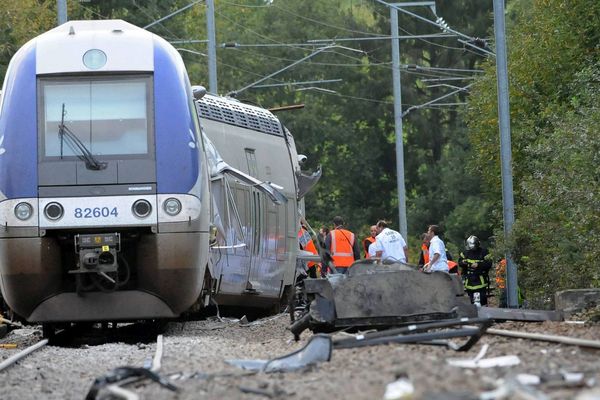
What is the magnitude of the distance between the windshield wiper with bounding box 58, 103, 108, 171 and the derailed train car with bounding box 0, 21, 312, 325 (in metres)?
0.01

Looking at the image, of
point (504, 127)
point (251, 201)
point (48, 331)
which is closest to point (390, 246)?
point (251, 201)

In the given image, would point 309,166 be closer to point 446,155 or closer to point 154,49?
point 446,155

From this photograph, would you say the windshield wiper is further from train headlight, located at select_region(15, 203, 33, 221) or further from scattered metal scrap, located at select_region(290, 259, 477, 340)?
scattered metal scrap, located at select_region(290, 259, 477, 340)

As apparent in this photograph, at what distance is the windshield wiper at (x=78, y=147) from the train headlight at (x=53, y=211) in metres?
0.52

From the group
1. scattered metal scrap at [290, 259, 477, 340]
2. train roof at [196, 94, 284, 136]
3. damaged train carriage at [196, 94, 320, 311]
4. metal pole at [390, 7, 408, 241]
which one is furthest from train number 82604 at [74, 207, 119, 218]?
metal pole at [390, 7, 408, 241]

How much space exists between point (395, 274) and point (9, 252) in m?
3.94

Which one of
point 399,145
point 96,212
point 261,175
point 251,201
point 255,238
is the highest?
point 399,145

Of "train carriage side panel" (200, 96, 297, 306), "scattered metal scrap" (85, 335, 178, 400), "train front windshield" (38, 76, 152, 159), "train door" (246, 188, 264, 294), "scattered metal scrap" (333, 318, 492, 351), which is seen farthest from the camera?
"train door" (246, 188, 264, 294)

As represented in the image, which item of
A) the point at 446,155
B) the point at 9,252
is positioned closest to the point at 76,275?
Answer: the point at 9,252

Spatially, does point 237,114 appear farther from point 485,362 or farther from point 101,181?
point 485,362

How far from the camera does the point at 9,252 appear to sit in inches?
645

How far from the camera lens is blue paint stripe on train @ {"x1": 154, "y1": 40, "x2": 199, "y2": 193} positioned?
16.5 metres

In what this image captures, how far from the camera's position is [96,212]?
16.3 meters

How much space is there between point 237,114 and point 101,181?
6.63 metres
